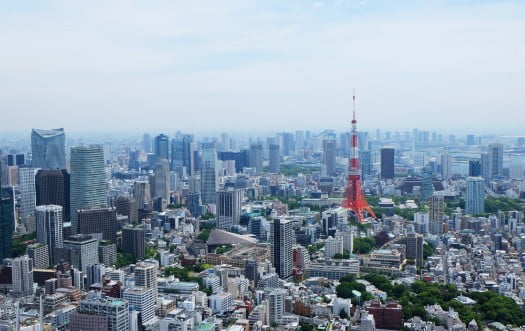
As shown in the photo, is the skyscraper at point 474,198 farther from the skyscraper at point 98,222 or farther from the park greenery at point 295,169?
the park greenery at point 295,169

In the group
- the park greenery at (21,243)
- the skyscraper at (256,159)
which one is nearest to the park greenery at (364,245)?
the park greenery at (21,243)

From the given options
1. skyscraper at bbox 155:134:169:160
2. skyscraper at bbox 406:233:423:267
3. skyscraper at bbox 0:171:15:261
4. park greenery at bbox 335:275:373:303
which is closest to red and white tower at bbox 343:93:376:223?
skyscraper at bbox 406:233:423:267

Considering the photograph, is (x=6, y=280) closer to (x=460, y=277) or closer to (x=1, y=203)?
(x=1, y=203)

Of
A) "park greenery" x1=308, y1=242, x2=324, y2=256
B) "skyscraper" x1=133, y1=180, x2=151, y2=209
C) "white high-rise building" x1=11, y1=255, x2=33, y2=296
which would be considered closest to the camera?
"white high-rise building" x1=11, y1=255, x2=33, y2=296

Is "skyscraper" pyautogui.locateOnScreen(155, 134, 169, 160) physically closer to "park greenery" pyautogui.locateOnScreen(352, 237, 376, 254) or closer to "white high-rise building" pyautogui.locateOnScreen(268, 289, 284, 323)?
"park greenery" pyautogui.locateOnScreen(352, 237, 376, 254)

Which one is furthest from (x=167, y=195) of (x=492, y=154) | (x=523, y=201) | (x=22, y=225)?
(x=492, y=154)

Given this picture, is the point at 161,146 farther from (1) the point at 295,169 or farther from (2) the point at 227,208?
(2) the point at 227,208
